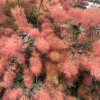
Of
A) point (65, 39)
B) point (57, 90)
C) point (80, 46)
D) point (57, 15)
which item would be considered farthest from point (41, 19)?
point (57, 90)

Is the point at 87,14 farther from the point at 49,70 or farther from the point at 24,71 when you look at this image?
the point at 24,71

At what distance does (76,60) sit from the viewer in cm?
97

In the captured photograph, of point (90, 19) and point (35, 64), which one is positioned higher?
point (90, 19)

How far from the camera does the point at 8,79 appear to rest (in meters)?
0.96

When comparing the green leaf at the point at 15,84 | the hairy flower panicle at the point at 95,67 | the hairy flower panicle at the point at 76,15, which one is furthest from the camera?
the hairy flower panicle at the point at 76,15

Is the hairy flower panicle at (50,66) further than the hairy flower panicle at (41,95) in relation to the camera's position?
Yes

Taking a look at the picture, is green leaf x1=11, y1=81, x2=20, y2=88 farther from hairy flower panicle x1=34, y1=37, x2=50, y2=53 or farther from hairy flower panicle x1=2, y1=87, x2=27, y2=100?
hairy flower panicle x1=34, y1=37, x2=50, y2=53

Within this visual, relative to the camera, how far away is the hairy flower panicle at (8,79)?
950 millimetres

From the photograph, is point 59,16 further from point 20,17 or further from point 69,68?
point 69,68

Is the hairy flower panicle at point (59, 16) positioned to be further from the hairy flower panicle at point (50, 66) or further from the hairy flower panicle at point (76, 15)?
the hairy flower panicle at point (50, 66)

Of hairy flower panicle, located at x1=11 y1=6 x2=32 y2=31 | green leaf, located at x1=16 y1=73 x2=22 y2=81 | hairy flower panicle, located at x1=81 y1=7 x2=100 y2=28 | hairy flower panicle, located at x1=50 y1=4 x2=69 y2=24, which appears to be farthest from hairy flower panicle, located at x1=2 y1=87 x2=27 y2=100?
hairy flower panicle, located at x1=81 y1=7 x2=100 y2=28

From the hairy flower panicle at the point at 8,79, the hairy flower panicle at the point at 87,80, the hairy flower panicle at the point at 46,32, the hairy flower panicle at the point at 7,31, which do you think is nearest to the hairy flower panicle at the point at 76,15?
the hairy flower panicle at the point at 46,32

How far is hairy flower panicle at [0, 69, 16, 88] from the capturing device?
3.12ft

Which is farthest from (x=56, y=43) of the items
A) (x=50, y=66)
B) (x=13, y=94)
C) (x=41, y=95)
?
(x=13, y=94)
